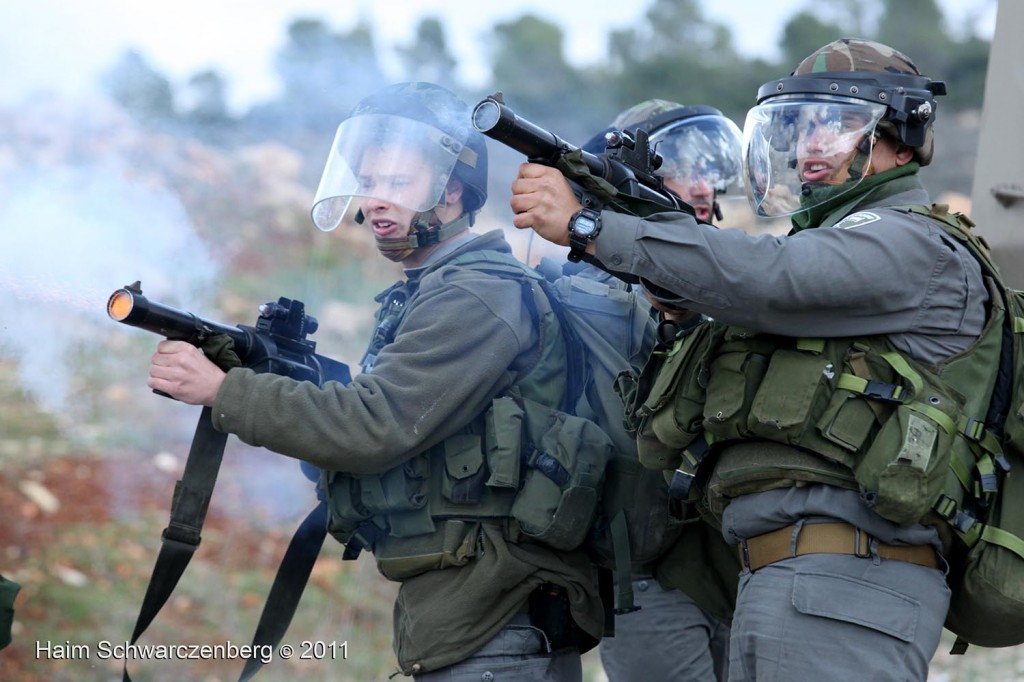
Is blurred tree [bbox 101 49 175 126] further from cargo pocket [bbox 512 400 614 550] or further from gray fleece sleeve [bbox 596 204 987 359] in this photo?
gray fleece sleeve [bbox 596 204 987 359]

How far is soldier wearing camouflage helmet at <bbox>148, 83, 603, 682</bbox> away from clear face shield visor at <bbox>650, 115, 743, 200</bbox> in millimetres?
1164

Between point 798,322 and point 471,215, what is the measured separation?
4.81 feet

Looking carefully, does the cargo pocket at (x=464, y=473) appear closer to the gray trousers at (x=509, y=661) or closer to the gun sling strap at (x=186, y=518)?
the gray trousers at (x=509, y=661)

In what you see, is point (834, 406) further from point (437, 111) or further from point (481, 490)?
point (437, 111)

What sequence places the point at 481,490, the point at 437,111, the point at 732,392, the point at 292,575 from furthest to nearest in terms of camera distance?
the point at 292,575 → the point at 437,111 → the point at 481,490 → the point at 732,392

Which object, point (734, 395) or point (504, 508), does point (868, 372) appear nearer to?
point (734, 395)

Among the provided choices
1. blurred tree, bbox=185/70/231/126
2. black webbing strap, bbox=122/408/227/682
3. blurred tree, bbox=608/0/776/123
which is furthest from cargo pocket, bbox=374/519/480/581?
blurred tree, bbox=608/0/776/123

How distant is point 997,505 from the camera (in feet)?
8.91

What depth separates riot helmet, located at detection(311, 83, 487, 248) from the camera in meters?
3.56

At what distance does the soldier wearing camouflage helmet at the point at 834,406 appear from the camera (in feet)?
8.46

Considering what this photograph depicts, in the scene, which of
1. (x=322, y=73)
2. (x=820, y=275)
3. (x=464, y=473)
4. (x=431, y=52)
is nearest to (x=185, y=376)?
(x=464, y=473)

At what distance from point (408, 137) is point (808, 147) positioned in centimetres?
129

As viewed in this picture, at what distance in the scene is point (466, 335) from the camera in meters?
3.23

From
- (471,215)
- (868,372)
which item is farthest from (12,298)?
(868,372)
